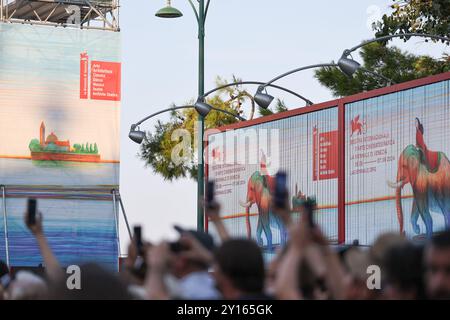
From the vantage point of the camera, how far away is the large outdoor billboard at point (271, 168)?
99.0ft

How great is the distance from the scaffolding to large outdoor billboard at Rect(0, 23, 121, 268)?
41 centimetres

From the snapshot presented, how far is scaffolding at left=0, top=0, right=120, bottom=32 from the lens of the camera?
1777 inches

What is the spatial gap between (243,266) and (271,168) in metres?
26.8

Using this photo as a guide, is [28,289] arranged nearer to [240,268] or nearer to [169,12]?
[240,268]

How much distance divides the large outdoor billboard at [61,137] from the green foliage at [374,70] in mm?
14037

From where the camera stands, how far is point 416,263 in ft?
19.3

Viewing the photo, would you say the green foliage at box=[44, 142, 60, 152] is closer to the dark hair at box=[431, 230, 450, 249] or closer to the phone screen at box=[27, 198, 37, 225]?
the phone screen at box=[27, 198, 37, 225]

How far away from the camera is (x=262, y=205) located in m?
33.7

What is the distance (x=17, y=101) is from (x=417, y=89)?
21033mm

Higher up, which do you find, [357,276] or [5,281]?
[357,276]

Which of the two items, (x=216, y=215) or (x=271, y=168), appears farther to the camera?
(x=271, y=168)

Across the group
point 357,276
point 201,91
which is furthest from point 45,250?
point 201,91

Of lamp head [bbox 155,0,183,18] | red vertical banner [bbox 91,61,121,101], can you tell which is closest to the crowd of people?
lamp head [bbox 155,0,183,18]

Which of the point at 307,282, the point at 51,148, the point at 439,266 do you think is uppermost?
the point at 51,148
